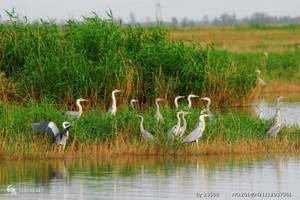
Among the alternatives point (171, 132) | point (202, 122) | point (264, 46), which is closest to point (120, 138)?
point (171, 132)

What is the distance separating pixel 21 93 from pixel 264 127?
6275mm

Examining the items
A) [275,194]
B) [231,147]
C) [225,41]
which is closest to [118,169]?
[231,147]

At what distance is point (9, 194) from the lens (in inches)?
548

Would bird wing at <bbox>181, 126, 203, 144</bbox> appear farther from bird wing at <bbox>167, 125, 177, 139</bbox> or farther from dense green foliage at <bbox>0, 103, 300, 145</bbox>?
dense green foliage at <bbox>0, 103, 300, 145</bbox>

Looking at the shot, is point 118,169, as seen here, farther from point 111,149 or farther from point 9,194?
point 9,194

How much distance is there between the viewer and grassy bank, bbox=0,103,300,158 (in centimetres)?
1677

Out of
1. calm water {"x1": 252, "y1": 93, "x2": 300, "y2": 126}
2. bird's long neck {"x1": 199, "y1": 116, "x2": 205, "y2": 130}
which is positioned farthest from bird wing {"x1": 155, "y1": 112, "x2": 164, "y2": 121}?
calm water {"x1": 252, "y1": 93, "x2": 300, "y2": 126}

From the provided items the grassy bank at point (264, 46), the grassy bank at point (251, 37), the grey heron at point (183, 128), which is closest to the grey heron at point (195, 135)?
the grey heron at point (183, 128)

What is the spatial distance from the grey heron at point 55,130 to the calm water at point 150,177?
333 mm

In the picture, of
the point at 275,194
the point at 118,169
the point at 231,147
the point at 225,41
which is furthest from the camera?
the point at 225,41

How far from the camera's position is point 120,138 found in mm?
17000

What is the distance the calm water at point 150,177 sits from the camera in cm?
1398

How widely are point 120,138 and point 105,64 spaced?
5653 mm

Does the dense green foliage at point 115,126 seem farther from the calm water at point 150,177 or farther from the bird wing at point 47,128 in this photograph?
the calm water at point 150,177
